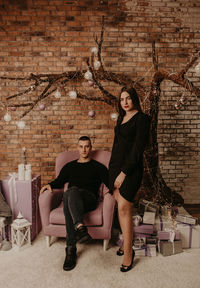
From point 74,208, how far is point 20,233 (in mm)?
700

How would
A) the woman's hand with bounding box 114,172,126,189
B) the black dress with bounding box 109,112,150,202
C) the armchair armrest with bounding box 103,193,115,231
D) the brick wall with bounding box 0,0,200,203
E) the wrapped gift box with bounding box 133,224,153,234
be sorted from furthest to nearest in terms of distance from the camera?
the brick wall with bounding box 0,0,200,203, the wrapped gift box with bounding box 133,224,153,234, the armchair armrest with bounding box 103,193,115,231, the woman's hand with bounding box 114,172,126,189, the black dress with bounding box 109,112,150,202

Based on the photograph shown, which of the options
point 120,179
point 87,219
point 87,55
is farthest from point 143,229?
point 87,55

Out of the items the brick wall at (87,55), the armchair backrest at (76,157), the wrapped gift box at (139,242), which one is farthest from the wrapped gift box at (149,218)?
the brick wall at (87,55)

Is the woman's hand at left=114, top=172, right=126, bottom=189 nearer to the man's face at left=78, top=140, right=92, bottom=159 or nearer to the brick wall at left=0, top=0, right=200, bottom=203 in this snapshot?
the man's face at left=78, top=140, right=92, bottom=159

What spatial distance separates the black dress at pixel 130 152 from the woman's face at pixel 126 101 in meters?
0.09

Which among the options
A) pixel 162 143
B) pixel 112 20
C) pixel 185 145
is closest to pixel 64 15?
pixel 112 20

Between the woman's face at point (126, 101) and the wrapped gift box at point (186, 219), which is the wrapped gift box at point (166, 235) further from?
the woman's face at point (126, 101)

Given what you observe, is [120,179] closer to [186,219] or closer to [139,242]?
[139,242]

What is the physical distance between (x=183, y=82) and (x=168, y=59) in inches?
44.2

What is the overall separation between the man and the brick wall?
3.26 ft

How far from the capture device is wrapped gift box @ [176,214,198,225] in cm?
274

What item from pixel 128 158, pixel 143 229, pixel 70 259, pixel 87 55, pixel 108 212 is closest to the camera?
pixel 128 158

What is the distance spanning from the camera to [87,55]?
372 centimetres

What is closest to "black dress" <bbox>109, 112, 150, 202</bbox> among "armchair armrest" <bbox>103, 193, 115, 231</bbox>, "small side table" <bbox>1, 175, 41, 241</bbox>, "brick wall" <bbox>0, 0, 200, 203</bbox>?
"armchair armrest" <bbox>103, 193, 115, 231</bbox>
